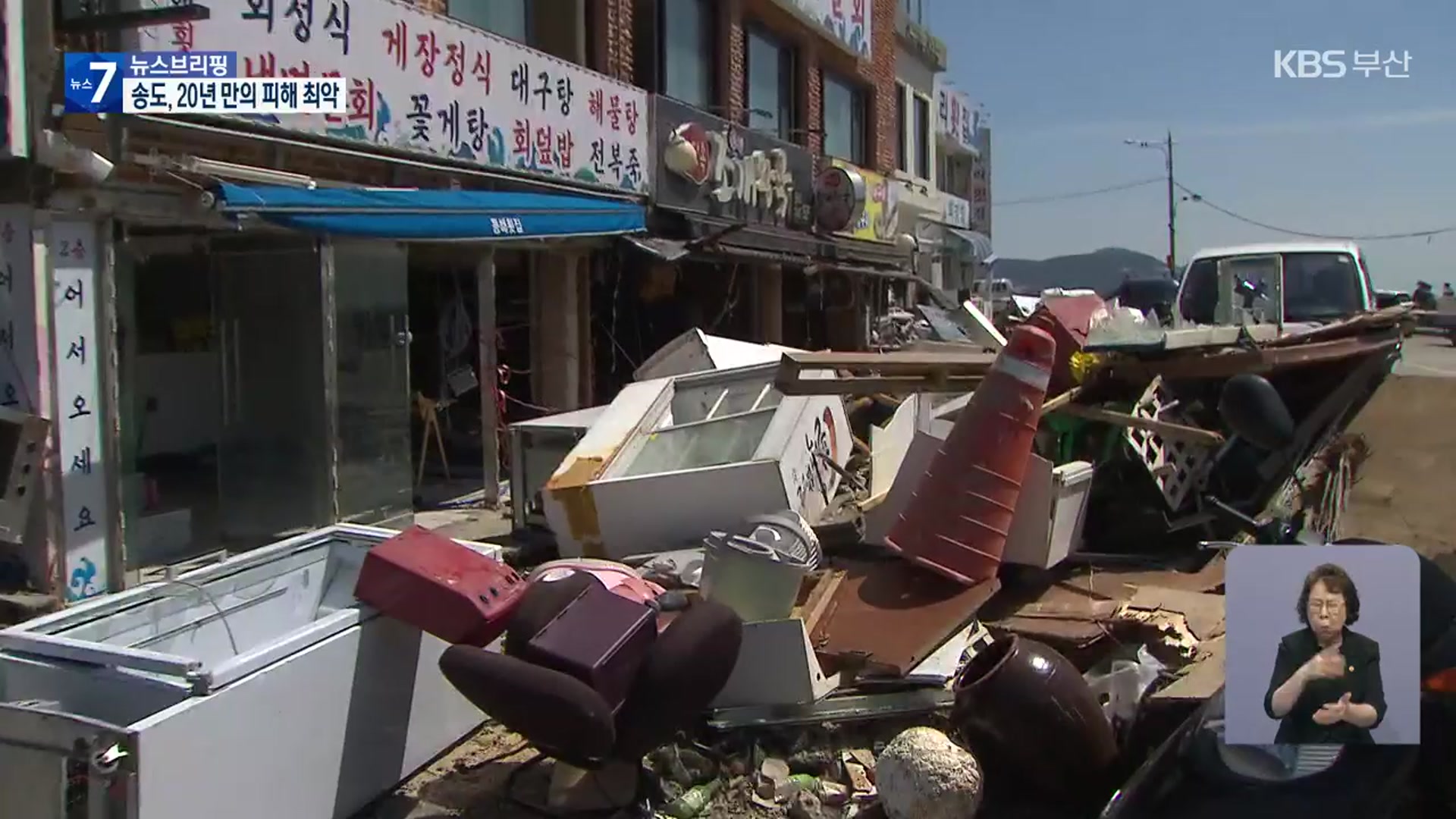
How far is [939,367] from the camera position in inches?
Answer: 272

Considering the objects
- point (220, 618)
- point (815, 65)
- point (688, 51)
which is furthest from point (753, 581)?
point (815, 65)

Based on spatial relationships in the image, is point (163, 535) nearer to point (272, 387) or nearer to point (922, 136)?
point (272, 387)

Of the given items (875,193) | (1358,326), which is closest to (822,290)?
(875,193)

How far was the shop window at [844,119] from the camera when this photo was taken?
1973cm

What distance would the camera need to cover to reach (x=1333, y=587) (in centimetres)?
235

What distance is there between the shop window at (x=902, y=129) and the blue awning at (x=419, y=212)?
15115mm

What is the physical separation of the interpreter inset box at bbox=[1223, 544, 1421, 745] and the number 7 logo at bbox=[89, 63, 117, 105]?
651 cm

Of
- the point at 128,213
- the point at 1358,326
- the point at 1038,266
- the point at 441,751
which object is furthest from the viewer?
the point at 1038,266

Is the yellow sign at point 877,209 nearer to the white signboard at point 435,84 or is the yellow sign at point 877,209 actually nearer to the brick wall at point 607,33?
the brick wall at point 607,33

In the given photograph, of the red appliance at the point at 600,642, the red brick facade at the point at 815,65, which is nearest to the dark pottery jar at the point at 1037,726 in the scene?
the red appliance at the point at 600,642

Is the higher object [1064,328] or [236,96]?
[236,96]

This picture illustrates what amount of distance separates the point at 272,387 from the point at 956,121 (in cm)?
2851

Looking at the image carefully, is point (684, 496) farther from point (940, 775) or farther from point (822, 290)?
point (822, 290)

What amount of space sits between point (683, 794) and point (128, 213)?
491 centimetres
